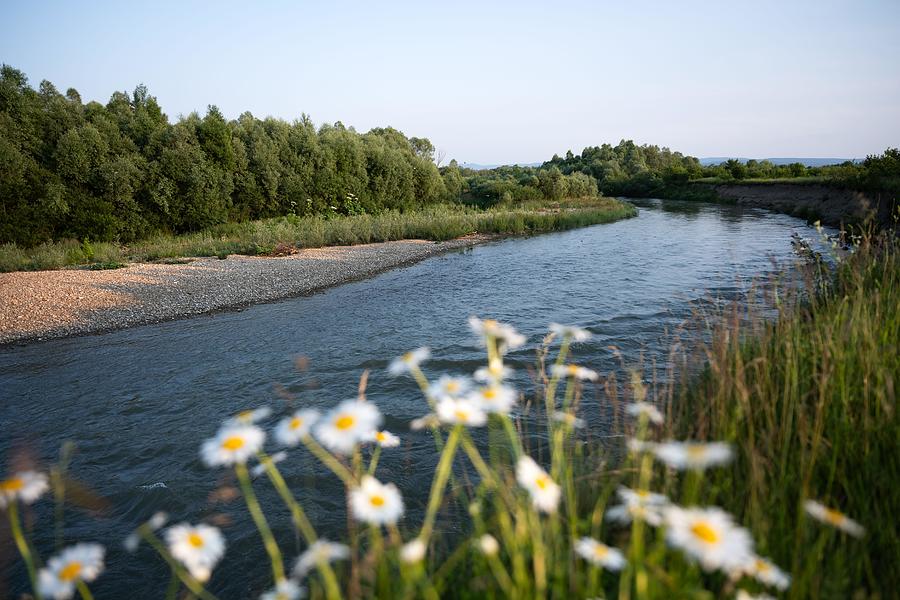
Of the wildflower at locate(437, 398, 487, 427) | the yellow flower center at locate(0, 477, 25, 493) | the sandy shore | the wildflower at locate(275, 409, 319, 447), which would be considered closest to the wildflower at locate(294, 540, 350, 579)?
the wildflower at locate(275, 409, 319, 447)

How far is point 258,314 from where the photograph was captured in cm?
1056

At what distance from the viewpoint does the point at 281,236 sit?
19.2m

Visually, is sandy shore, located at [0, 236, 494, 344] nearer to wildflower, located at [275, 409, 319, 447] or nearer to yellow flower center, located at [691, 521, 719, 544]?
wildflower, located at [275, 409, 319, 447]

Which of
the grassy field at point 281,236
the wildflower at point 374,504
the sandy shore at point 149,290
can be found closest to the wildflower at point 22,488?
the wildflower at point 374,504

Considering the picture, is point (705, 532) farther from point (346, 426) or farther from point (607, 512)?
point (346, 426)

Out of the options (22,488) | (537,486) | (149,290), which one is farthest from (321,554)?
(149,290)

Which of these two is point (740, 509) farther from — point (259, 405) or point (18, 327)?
point (18, 327)

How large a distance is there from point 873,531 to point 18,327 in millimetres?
12039

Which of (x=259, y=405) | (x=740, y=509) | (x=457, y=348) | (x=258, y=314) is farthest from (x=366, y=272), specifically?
(x=740, y=509)

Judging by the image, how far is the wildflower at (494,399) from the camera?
1439 millimetres

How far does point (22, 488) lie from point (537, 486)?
1.38 meters

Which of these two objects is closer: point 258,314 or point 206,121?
point 258,314

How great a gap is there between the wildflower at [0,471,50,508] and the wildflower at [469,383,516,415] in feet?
3.86

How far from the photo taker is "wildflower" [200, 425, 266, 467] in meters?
1.36
